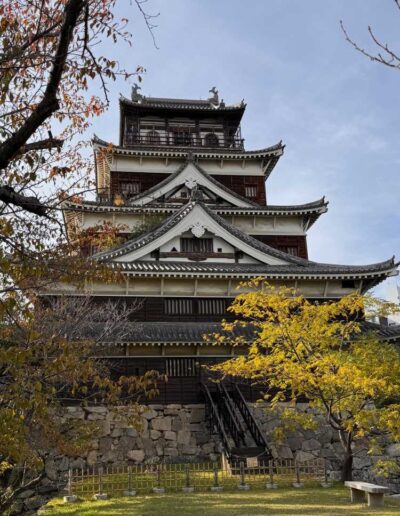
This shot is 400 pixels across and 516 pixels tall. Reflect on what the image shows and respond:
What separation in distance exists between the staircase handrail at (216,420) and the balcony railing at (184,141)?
1617cm

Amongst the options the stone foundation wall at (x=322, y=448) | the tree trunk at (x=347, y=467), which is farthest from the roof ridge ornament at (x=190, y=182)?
the tree trunk at (x=347, y=467)

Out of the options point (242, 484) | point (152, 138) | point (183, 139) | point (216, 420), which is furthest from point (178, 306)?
point (183, 139)

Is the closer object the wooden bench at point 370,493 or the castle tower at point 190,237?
the wooden bench at point 370,493

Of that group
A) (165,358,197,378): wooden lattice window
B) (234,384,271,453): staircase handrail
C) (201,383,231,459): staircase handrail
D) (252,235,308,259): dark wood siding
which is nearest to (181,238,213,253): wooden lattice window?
(165,358,197,378): wooden lattice window

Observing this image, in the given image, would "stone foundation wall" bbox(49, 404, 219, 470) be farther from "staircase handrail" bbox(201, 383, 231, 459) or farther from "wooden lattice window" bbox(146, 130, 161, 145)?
"wooden lattice window" bbox(146, 130, 161, 145)

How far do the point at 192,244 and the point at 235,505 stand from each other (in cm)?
1248

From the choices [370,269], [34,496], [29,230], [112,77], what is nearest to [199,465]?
[34,496]

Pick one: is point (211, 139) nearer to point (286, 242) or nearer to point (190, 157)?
point (190, 157)

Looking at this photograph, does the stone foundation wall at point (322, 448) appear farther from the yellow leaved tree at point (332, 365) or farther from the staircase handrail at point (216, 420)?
A: the yellow leaved tree at point (332, 365)

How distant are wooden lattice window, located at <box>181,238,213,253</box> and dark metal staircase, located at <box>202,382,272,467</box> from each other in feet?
19.9

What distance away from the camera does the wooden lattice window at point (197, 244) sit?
2205 centimetres

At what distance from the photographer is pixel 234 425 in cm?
1603

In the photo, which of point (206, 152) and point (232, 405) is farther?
point (206, 152)

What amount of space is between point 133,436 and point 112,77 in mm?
14451
